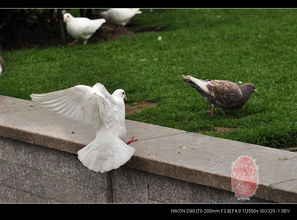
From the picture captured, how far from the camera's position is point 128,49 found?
1094 centimetres

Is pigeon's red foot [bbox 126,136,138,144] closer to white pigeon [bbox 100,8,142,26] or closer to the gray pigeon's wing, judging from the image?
the gray pigeon's wing

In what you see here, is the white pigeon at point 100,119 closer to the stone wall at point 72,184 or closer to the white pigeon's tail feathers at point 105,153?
the white pigeon's tail feathers at point 105,153

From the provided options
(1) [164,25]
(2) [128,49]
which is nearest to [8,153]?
(2) [128,49]

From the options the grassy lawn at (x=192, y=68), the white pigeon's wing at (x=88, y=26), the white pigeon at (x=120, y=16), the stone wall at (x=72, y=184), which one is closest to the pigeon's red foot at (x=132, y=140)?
the stone wall at (x=72, y=184)

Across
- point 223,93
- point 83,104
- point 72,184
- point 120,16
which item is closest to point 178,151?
point 83,104

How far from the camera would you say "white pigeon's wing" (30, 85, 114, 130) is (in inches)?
210

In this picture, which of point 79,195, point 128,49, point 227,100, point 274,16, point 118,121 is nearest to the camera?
point 118,121

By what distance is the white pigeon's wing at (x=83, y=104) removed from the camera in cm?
534

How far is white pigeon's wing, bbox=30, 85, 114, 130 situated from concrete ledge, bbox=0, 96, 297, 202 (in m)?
0.22

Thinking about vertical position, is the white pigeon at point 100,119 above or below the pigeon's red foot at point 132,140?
above

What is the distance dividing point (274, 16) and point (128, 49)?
316 cm

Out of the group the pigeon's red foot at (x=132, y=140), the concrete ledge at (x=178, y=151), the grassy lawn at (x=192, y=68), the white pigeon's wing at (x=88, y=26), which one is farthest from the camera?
the white pigeon's wing at (x=88, y=26)

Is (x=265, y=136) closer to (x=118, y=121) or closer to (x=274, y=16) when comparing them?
(x=118, y=121)

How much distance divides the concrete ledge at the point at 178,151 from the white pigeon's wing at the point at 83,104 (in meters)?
0.22
